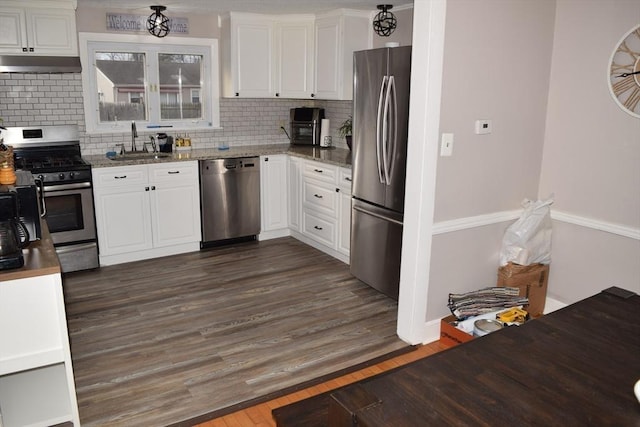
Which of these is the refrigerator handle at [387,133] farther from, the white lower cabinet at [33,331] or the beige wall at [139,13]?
the beige wall at [139,13]

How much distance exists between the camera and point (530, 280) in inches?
143

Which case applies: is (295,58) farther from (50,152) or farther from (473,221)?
(473,221)

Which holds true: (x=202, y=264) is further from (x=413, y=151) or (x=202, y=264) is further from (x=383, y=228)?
(x=413, y=151)

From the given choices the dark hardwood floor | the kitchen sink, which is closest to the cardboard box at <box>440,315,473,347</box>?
the dark hardwood floor

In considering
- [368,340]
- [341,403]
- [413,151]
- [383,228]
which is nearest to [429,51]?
[413,151]

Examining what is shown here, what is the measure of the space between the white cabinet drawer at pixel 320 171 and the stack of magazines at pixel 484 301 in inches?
72.1

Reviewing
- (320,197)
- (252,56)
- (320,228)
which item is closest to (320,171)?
(320,197)

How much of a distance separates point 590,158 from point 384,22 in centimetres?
240

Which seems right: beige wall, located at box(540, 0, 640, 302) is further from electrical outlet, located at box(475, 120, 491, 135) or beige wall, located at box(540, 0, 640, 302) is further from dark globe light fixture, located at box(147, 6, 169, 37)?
dark globe light fixture, located at box(147, 6, 169, 37)

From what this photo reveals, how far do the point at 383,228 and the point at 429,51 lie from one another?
4.62 feet

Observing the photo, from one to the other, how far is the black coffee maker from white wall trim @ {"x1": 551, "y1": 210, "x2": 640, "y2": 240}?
326 cm

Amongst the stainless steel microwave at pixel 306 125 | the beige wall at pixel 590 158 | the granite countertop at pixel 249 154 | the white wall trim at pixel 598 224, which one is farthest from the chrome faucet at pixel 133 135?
the white wall trim at pixel 598 224

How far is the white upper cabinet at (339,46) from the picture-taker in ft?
16.6

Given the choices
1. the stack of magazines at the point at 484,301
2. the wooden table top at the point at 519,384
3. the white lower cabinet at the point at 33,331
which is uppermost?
the wooden table top at the point at 519,384
